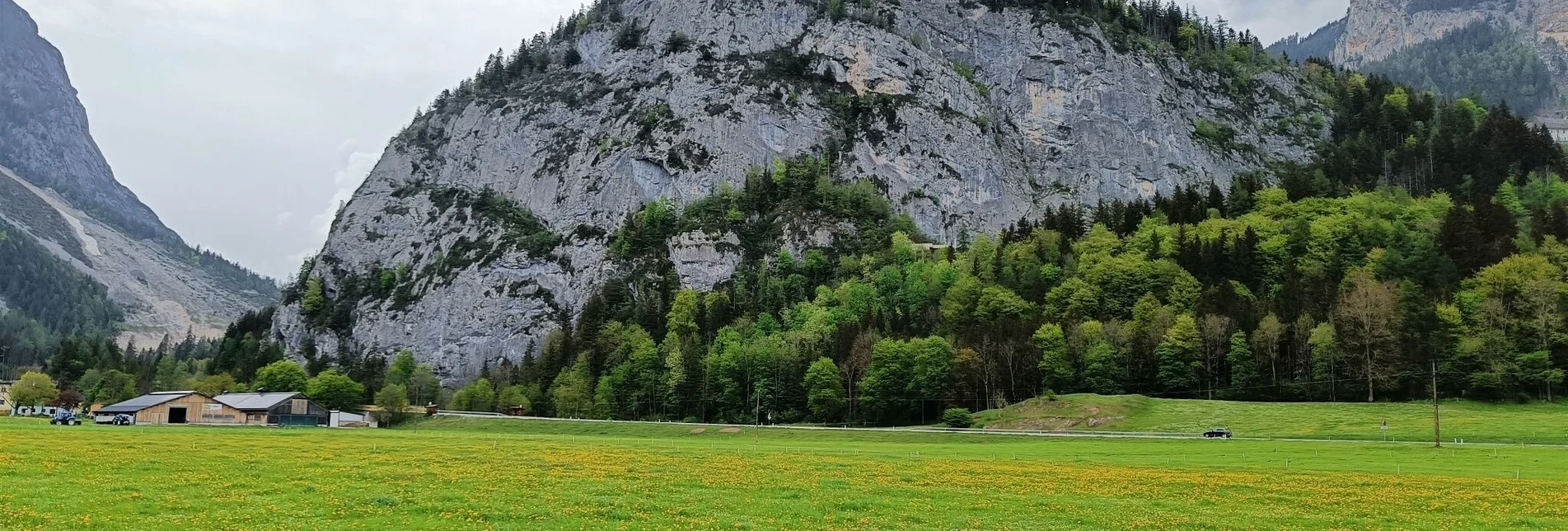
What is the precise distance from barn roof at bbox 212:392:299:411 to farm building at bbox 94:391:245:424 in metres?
1.19

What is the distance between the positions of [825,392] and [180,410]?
244 feet

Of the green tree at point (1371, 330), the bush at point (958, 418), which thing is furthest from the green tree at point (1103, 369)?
the green tree at point (1371, 330)

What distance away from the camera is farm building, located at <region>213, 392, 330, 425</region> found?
118625 mm

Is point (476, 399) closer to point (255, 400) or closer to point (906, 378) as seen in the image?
point (255, 400)

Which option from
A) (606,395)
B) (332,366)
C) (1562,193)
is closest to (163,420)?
(606,395)

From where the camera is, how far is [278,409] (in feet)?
394

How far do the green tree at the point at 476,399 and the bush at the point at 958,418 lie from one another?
81.9 metres

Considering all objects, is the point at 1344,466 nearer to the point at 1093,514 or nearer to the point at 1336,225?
the point at 1093,514

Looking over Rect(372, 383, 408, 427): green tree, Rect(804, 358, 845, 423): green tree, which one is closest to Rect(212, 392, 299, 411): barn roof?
Rect(372, 383, 408, 427): green tree

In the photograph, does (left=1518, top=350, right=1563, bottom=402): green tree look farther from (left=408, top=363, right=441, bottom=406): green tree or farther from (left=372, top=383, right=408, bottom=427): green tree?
(left=408, top=363, right=441, bottom=406): green tree

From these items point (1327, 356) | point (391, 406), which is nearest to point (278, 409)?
point (391, 406)

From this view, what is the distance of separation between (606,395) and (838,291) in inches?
1635

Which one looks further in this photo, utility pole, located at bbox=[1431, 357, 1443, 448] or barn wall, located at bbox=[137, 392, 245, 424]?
barn wall, located at bbox=[137, 392, 245, 424]

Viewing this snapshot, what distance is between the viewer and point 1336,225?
134250 millimetres
